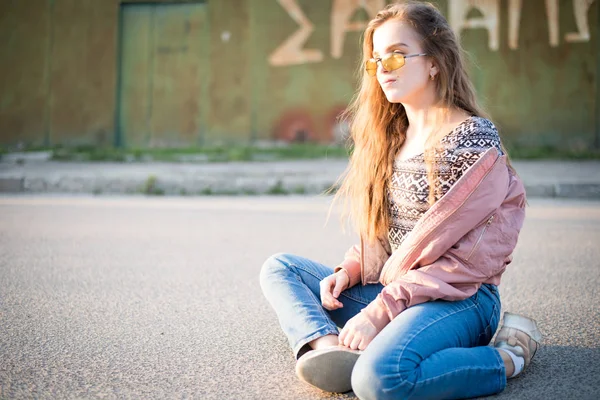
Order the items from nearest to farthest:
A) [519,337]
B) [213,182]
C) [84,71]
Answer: [519,337] < [213,182] < [84,71]

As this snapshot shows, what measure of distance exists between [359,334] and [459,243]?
42 cm

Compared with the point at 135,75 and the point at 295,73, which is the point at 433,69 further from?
the point at 135,75

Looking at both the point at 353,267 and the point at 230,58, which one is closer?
the point at 353,267

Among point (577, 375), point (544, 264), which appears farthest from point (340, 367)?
→ point (544, 264)

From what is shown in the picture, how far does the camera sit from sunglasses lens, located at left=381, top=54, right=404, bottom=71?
8.10ft

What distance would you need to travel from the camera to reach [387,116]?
9.00 feet

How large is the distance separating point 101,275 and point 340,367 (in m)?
2.20

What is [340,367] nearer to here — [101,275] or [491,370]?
[491,370]

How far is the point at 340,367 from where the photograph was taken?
→ 218cm

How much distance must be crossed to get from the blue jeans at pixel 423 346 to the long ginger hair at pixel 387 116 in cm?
36

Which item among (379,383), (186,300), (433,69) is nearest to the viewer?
(379,383)

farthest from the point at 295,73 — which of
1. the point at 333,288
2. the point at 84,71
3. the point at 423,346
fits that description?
the point at 423,346

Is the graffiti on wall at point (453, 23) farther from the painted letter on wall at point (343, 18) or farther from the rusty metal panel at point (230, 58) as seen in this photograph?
the rusty metal panel at point (230, 58)

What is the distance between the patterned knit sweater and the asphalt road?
634 mm
